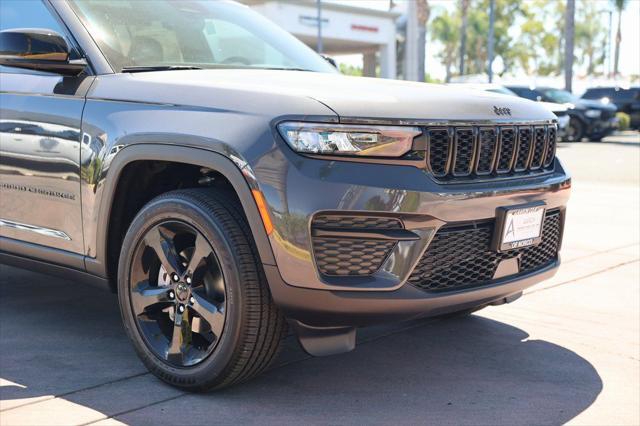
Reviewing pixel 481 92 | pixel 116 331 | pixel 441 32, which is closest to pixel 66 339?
pixel 116 331

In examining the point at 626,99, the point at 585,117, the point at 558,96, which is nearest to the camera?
the point at 585,117

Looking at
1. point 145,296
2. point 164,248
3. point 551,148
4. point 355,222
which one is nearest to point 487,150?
point 551,148

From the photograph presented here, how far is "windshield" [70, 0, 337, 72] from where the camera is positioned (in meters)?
4.11

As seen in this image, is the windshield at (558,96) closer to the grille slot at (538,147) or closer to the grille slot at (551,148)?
the grille slot at (551,148)

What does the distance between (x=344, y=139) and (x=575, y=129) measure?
878 inches

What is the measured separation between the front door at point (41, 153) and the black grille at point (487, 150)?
1.59 metres

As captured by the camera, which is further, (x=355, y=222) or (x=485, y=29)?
(x=485, y=29)

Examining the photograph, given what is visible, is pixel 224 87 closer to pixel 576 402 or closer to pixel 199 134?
pixel 199 134

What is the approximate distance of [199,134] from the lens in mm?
3410

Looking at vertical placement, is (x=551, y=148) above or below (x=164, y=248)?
above

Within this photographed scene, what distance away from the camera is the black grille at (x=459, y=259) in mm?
3301

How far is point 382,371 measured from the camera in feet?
12.9

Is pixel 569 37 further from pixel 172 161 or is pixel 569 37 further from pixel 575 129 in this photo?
pixel 172 161

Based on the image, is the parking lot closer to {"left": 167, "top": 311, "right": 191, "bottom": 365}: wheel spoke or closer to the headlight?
{"left": 167, "top": 311, "right": 191, "bottom": 365}: wheel spoke
